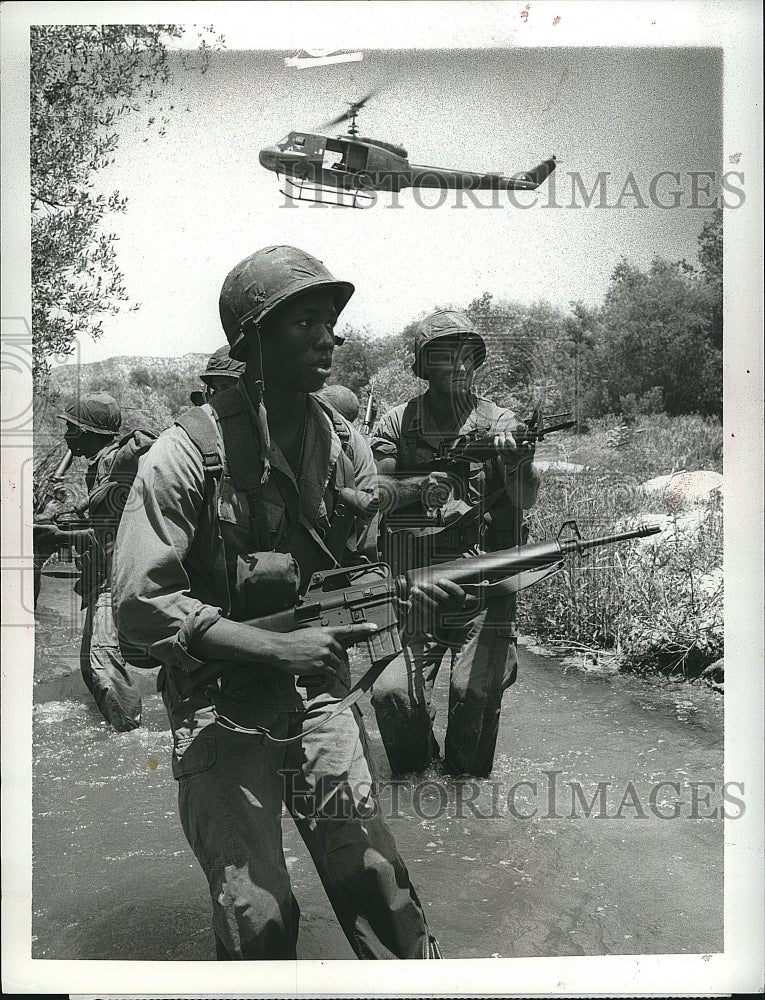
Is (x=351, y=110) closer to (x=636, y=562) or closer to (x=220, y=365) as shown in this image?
(x=220, y=365)

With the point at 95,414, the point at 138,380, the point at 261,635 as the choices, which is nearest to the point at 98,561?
the point at 95,414

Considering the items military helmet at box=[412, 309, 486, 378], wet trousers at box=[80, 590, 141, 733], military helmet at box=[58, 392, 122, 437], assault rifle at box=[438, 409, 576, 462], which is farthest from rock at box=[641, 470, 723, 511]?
wet trousers at box=[80, 590, 141, 733]

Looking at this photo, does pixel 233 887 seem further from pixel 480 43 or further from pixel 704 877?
pixel 480 43

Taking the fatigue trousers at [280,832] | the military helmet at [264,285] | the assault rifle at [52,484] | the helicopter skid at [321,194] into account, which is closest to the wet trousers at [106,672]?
the assault rifle at [52,484]

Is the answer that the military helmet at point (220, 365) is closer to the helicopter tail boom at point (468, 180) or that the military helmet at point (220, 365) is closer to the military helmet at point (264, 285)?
the military helmet at point (264, 285)

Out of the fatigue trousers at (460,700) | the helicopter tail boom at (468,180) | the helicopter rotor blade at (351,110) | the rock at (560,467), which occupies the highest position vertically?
the helicopter rotor blade at (351,110)

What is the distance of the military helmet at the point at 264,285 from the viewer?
3.01 meters

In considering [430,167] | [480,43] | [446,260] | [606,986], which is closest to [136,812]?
[606,986]

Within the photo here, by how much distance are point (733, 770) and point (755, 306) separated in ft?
5.79

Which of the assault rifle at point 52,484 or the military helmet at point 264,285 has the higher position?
the military helmet at point 264,285

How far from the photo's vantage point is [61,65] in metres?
3.54

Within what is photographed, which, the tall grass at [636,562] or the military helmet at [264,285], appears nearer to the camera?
the military helmet at [264,285]

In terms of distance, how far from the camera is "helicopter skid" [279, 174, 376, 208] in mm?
3582

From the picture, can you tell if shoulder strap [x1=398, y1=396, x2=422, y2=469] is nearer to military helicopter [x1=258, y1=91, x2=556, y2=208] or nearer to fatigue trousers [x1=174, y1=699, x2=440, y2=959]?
military helicopter [x1=258, y1=91, x2=556, y2=208]
